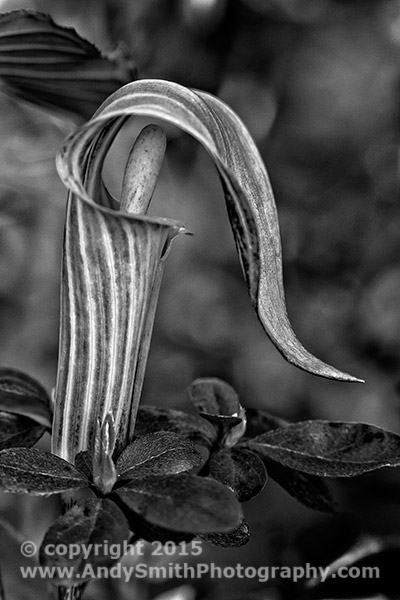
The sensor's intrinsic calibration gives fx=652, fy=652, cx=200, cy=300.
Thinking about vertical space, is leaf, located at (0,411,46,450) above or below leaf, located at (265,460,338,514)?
below

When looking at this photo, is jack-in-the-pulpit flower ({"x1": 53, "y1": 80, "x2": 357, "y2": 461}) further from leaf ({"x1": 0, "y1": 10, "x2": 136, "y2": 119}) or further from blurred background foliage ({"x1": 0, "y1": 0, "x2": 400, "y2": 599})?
blurred background foliage ({"x1": 0, "y1": 0, "x2": 400, "y2": 599})

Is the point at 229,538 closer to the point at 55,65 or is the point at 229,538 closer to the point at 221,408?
the point at 221,408

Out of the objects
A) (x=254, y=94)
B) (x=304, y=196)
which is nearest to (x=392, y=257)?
(x=304, y=196)

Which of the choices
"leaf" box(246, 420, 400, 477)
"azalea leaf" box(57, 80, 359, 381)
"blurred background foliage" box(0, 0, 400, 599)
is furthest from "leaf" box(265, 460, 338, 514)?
"blurred background foliage" box(0, 0, 400, 599)

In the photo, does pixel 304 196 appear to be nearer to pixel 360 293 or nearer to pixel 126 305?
pixel 360 293

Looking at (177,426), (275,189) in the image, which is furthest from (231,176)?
(275,189)

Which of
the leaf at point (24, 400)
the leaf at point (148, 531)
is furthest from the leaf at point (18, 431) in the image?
the leaf at point (148, 531)
